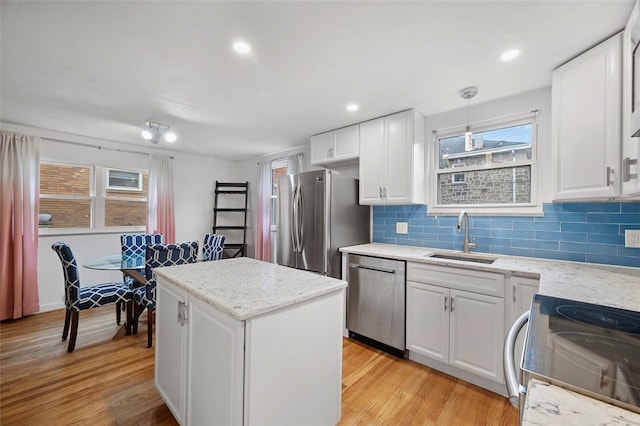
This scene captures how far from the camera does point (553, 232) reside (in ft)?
6.97

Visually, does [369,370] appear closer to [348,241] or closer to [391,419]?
[391,419]

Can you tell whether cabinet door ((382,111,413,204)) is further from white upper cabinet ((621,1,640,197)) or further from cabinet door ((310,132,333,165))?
white upper cabinet ((621,1,640,197))

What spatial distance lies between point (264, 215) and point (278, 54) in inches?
120

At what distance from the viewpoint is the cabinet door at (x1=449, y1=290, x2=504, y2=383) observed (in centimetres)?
189

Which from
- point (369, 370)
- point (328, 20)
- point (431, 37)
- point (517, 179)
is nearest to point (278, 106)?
point (328, 20)

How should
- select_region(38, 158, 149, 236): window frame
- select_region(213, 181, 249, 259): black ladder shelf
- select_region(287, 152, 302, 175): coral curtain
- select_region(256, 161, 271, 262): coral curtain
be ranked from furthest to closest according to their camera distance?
select_region(213, 181, 249, 259): black ladder shelf < select_region(256, 161, 271, 262): coral curtain < select_region(287, 152, 302, 175): coral curtain < select_region(38, 158, 149, 236): window frame

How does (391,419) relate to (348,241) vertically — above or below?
below

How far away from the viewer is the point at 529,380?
0.59 metres

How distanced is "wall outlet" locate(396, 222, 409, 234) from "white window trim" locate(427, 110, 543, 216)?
290 mm

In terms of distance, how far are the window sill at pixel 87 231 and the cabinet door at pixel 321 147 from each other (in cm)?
299

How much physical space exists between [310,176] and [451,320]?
1.92 meters

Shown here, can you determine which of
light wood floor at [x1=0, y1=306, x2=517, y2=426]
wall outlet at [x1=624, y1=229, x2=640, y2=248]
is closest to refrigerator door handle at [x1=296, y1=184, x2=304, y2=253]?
light wood floor at [x1=0, y1=306, x2=517, y2=426]

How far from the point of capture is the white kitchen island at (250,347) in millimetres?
1074

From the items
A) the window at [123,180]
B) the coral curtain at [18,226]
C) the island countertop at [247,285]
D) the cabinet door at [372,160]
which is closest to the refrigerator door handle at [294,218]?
the cabinet door at [372,160]
